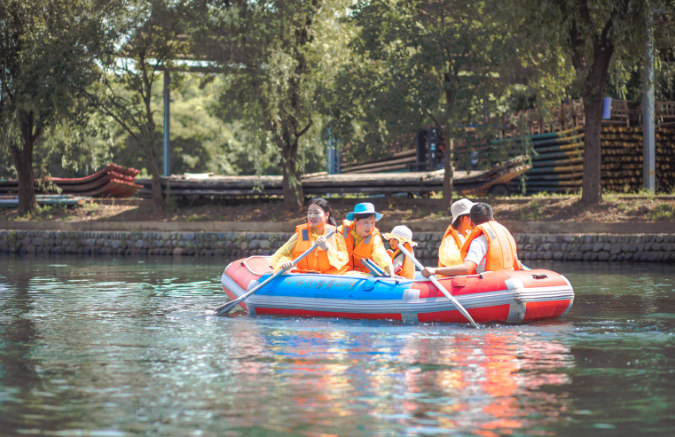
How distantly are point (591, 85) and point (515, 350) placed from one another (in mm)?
12460

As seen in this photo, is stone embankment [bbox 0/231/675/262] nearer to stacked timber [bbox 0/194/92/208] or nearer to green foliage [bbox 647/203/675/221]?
green foliage [bbox 647/203/675/221]

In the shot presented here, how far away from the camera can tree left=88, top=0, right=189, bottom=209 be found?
2177cm

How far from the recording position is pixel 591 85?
18250mm

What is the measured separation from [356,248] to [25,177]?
17.9m

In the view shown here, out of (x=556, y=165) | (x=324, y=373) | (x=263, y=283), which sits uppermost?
(x=556, y=165)

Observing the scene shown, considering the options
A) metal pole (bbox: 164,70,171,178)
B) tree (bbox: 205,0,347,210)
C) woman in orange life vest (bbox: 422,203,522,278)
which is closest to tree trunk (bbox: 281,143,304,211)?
tree (bbox: 205,0,347,210)

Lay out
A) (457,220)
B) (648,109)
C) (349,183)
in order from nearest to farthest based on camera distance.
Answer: (457,220) → (648,109) → (349,183)

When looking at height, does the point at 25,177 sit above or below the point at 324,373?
above

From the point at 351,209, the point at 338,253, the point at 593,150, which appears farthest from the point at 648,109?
the point at 338,253

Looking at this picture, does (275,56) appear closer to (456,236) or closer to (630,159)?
(630,159)

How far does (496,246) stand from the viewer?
8.92 metres

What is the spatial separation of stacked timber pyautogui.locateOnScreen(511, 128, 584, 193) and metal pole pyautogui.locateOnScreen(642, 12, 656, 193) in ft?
7.54

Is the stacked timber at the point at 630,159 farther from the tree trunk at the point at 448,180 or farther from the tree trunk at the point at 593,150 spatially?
the tree trunk at the point at 448,180

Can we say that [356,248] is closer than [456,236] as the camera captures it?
No
